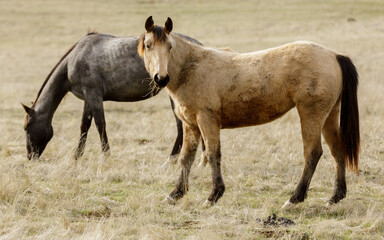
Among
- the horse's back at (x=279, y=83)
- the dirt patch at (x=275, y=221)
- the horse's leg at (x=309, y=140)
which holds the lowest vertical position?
the dirt patch at (x=275, y=221)

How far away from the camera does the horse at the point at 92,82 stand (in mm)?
8867

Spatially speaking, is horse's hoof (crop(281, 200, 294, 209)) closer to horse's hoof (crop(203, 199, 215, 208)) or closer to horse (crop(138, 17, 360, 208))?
horse (crop(138, 17, 360, 208))

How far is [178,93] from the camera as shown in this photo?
20.1 ft

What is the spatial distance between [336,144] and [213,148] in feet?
5.18

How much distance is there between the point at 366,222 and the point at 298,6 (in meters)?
49.4

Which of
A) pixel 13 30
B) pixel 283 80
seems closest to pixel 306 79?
pixel 283 80

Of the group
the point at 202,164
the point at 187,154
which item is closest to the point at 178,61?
the point at 187,154

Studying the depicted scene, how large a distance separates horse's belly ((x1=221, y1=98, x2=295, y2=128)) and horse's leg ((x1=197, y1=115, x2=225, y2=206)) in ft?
0.69

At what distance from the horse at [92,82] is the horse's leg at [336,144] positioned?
3.23 m

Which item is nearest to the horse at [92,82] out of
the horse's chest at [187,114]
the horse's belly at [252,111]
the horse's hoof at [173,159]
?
the horse's hoof at [173,159]

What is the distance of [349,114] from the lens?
616 centimetres

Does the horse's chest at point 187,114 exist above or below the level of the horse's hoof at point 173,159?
above

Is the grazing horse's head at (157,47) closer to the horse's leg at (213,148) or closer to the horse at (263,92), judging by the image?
the horse at (263,92)

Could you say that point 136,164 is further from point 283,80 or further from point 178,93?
point 283,80
